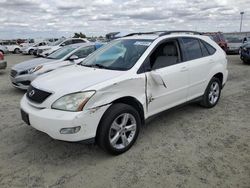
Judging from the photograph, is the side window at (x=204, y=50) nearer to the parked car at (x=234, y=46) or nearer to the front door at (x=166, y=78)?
the front door at (x=166, y=78)

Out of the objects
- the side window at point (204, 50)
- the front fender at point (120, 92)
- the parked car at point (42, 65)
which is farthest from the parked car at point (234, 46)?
the front fender at point (120, 92)

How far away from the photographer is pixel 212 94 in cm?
559

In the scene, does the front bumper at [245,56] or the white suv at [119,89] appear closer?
the white suv at [119,89]

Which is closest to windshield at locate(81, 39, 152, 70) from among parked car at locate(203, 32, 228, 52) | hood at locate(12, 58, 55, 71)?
hood at locate(12, 58, 55, 71)

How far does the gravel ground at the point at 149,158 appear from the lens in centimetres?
303

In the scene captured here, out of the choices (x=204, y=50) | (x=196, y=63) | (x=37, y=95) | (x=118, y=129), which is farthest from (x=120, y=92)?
(x=204, y=50)

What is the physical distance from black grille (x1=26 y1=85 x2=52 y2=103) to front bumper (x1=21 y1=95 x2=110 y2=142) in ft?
0.59

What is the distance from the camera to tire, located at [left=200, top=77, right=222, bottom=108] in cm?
534

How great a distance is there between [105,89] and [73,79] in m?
0.59

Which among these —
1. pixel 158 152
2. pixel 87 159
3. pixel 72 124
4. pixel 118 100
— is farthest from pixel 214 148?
pixel 72 124

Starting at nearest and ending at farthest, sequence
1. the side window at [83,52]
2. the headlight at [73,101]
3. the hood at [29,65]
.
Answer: the headlight at [73,101], the hood at [29,65], the side window at [83,52]

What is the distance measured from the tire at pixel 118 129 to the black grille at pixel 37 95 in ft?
2.75

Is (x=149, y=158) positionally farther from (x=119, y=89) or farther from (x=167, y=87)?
(x=167, y=87)

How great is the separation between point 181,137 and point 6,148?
273cm
